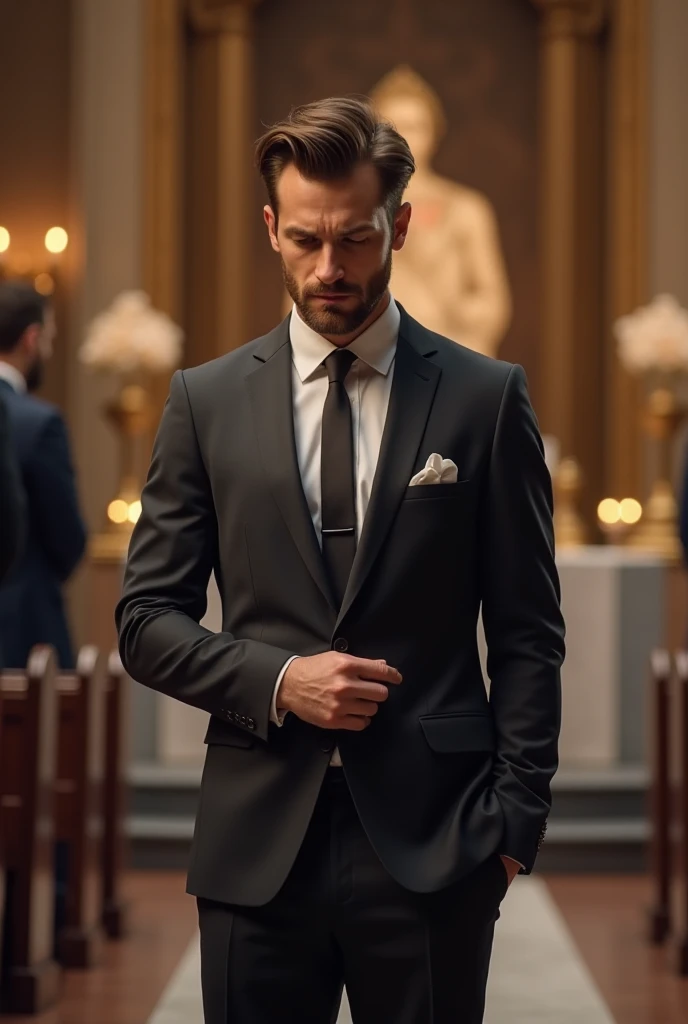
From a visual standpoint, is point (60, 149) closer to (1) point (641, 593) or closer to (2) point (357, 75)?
(2) point (357, 75)

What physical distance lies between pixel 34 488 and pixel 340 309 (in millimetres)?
3264

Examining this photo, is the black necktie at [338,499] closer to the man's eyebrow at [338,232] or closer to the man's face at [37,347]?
the man's eyebrow at [338,232]

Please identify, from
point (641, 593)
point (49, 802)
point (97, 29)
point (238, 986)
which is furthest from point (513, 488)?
point (97, 29)

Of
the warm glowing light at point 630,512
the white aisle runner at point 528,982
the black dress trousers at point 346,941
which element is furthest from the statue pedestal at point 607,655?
the black dress trousers at point 346,941

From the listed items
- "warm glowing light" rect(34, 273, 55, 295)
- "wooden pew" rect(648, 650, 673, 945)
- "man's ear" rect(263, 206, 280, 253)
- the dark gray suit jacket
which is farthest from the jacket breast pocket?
"warm glowing light" rect(34, 273, 55, 295)

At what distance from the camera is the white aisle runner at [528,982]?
479cm

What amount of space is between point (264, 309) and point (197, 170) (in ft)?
3.25

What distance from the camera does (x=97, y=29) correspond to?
10.8 m

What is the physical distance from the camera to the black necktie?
90.8 inches

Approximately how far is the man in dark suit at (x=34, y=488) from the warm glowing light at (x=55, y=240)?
5229mm

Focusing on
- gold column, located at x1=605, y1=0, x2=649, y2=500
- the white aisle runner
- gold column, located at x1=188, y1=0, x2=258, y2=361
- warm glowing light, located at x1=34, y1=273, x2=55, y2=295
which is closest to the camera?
the white aisle runner

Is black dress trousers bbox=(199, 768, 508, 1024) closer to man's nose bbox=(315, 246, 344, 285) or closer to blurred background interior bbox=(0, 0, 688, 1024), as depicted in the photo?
man's nose bbox=(315, 246, 344, 285)

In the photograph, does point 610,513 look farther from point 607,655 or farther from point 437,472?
point 437,472

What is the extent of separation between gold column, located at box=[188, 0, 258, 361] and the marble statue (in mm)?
902
